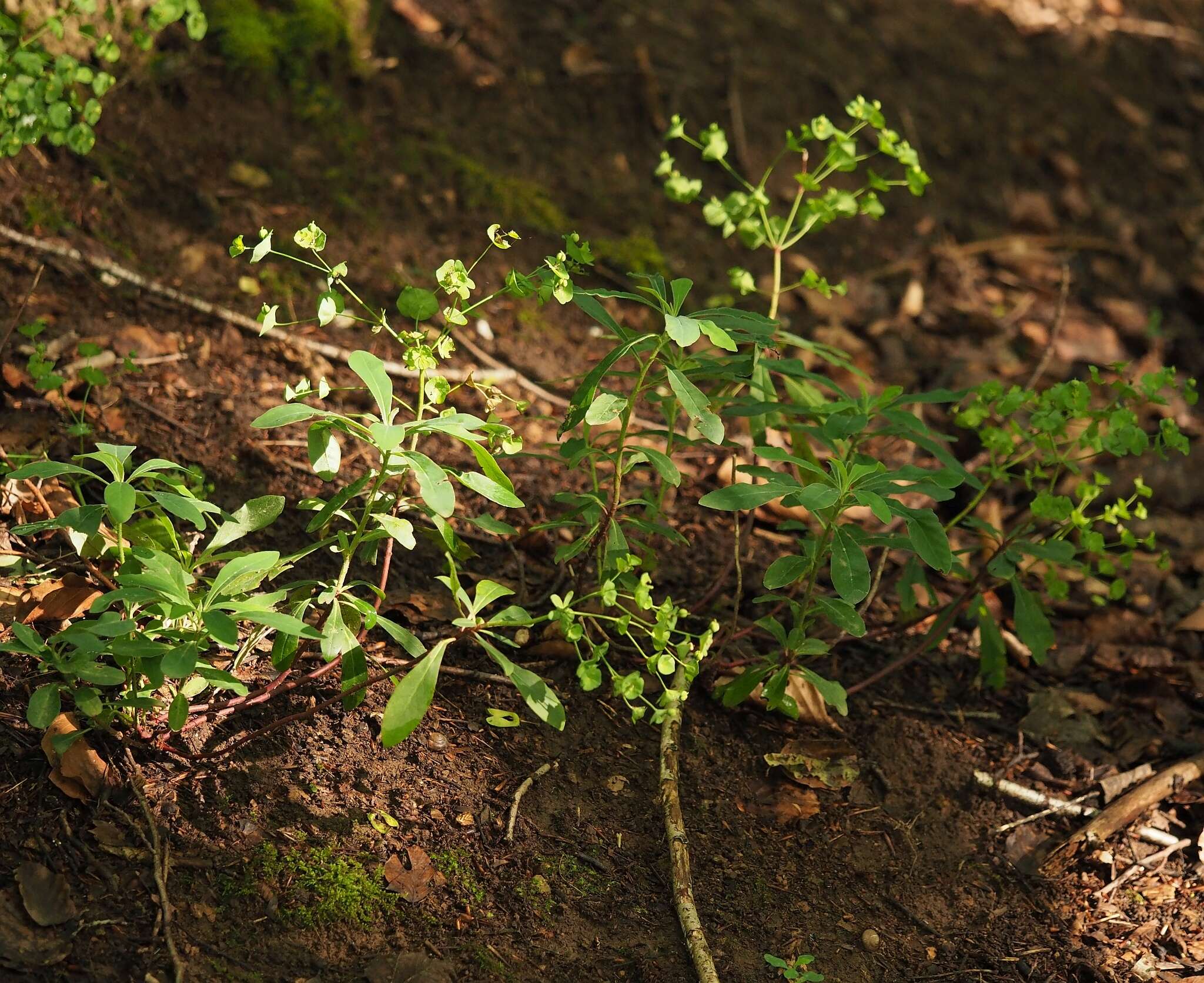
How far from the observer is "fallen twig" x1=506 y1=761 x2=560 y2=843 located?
213 centimetres

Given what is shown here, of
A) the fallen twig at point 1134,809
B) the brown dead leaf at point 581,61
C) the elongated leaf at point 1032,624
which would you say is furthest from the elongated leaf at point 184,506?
the brown dead leaf at point 581,61

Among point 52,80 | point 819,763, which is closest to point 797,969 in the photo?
point 819,763

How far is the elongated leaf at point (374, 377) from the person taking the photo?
193 centimetres

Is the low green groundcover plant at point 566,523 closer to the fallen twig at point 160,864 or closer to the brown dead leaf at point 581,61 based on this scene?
the fallen twig at point 160,864

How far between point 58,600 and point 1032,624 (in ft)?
7.10

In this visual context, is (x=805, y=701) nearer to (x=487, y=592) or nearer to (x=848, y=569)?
(x=848, y=569)

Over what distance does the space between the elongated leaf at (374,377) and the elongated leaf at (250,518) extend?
1.03 feet

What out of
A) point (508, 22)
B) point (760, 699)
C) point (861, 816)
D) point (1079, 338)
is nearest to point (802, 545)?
point (760, 699)

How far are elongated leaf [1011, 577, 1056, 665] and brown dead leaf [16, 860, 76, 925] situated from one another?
2065 millimetres

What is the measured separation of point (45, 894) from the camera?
177 cm

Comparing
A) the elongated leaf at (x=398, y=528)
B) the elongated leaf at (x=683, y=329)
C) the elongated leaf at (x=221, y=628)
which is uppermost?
the elongated leaf at (x=683, y=329)

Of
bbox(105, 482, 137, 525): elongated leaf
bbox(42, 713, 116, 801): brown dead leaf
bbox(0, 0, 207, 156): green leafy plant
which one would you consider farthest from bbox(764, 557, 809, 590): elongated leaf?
bbox(0, 0, 207, 156): green leafy plant

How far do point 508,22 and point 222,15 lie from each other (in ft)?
3.99

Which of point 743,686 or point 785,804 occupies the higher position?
point 743,686
